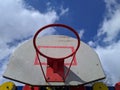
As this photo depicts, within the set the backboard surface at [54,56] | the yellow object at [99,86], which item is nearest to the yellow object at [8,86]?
the backboard surface at [54,56]

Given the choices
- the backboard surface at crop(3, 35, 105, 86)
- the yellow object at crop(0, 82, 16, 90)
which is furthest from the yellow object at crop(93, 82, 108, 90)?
the yellow object at crop(0, 82, 16, 90)

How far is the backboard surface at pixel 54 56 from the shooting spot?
170 inches

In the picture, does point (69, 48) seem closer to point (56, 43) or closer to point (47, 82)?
point (56, 43)

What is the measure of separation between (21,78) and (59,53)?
0.79 m

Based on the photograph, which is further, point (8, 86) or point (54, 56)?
point (8, 86)

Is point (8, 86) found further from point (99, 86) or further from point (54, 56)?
point (99, 86)

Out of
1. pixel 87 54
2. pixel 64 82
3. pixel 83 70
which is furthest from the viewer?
pixel 87 54

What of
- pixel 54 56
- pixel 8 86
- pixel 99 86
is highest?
pixel 54 56

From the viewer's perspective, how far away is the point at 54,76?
430 cm

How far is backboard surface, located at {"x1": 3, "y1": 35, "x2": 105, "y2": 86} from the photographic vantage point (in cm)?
431

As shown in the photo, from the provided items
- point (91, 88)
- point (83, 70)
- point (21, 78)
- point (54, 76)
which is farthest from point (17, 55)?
point (91, 88)

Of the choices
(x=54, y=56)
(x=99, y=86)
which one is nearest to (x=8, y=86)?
(x=54, y=56)

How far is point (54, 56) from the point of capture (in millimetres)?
4512

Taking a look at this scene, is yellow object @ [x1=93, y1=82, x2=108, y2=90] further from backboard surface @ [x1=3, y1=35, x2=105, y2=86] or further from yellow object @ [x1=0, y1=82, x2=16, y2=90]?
yellow object @ [x1=0, y1=82, x2=16, y2=90]
